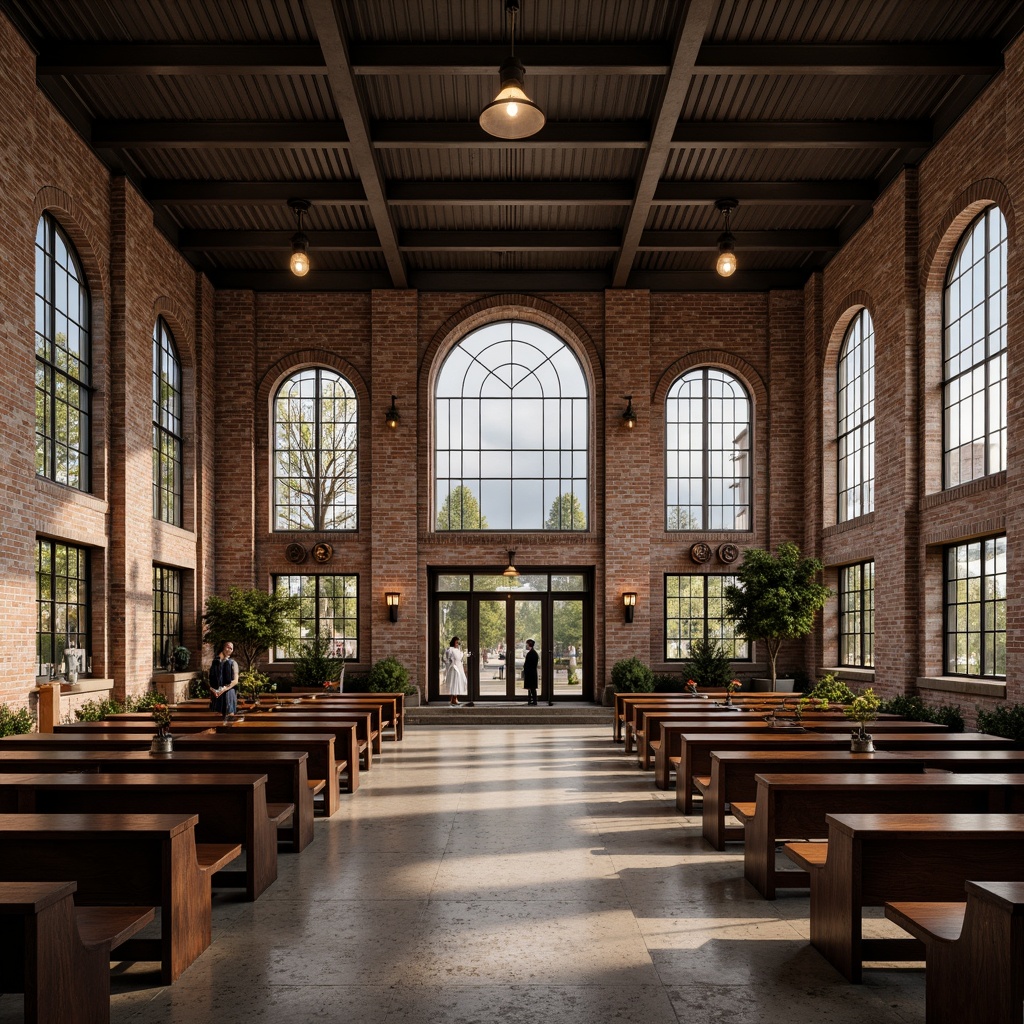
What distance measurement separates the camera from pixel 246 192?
1468 centimetres

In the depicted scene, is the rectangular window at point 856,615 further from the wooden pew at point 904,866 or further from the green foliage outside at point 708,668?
the wooden pew at point 904,866

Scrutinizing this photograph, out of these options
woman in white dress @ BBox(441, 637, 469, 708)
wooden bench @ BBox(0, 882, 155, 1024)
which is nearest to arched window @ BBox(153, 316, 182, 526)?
woman in white dress @ BBox(441, 637, 469, 708)

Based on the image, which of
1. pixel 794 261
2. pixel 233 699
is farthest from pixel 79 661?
pixel 794 261

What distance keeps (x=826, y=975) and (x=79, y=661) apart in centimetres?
1087

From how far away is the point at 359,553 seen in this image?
727 inches

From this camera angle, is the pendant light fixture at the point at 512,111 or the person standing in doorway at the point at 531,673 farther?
the person standing in doorway at the point at 531,673

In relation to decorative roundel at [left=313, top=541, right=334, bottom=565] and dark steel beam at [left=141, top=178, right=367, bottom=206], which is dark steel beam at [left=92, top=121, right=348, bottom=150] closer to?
dark steel beam at [left=141, top=178, right=367, bottom=206]

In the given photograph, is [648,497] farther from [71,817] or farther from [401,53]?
[71,817]

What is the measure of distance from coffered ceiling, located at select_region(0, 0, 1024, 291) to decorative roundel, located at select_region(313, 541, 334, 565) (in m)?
5.38

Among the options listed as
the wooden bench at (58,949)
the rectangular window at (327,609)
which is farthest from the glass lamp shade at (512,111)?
the rectangular window at (327,609)

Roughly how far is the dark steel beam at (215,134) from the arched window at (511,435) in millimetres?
6686

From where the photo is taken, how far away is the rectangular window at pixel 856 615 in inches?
618

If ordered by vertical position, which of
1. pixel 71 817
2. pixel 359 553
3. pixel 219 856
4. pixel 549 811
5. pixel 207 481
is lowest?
pixel 549 811

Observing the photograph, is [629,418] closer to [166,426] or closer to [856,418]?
[856,418]
